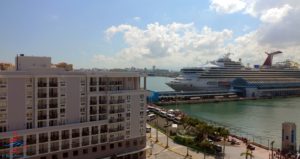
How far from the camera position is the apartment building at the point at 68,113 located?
2350 centimetres

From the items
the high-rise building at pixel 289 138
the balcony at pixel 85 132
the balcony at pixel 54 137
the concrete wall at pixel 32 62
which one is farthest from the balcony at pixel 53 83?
the high-rise building at pixel 289 138

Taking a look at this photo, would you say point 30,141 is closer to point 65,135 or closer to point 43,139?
point 43,139

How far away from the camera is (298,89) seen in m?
115

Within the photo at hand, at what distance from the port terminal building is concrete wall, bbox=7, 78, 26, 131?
85278 millimetres

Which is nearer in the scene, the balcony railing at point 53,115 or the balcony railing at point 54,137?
the balcony railing at point 54,137

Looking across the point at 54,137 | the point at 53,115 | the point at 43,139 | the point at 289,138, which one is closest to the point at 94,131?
the point at 54,137

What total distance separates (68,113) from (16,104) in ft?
13.2

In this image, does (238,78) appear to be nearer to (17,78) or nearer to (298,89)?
(298,89)

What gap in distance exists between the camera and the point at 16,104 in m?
23.6

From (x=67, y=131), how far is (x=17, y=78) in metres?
5.46

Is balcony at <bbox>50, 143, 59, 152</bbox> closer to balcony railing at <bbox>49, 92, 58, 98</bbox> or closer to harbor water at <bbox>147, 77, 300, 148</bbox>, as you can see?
balcony railing at <bbox>49, 92, 58, 98</bbox>

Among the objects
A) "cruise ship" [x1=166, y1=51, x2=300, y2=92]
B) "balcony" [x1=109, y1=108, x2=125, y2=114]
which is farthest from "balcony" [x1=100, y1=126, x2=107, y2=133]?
"cruise ship" [x1=166, y1=51, x2=300, y2=92]

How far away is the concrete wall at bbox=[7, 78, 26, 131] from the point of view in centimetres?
2333

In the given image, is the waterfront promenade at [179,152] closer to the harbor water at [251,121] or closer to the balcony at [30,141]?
the harbor water at [251,121]
